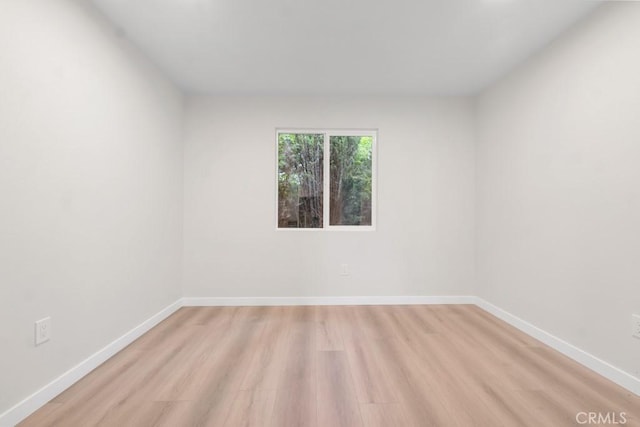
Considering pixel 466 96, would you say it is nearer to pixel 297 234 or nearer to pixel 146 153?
pixel 297 234

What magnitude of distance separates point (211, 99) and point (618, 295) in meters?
3.95

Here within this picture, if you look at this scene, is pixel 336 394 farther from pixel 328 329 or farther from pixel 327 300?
pixel 327 300

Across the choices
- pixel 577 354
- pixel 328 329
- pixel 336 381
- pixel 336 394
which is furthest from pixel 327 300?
pixel 577 354

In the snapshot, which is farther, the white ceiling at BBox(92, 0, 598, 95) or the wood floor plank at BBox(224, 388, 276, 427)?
the white ceiling at BBox(92, 0, 598, 95)

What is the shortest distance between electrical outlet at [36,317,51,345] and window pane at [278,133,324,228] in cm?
223

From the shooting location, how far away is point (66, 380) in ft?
6.02

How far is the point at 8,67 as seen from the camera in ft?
4.90

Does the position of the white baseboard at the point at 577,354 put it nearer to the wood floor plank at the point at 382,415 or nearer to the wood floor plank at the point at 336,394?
the wood floor plank at the point at 382,415

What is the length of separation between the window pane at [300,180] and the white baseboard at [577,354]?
2.15 m

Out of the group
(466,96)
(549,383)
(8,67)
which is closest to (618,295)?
(549,383)

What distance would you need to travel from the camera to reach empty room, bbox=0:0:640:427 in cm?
166

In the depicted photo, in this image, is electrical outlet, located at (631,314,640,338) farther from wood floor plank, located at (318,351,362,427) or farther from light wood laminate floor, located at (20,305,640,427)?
wood floor plank, located at (318,351,362,427)

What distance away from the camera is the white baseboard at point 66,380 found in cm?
151

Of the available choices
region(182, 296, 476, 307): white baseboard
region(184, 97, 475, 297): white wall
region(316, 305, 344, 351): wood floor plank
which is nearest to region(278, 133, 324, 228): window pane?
region(184, 97, 475, 297): white wall
